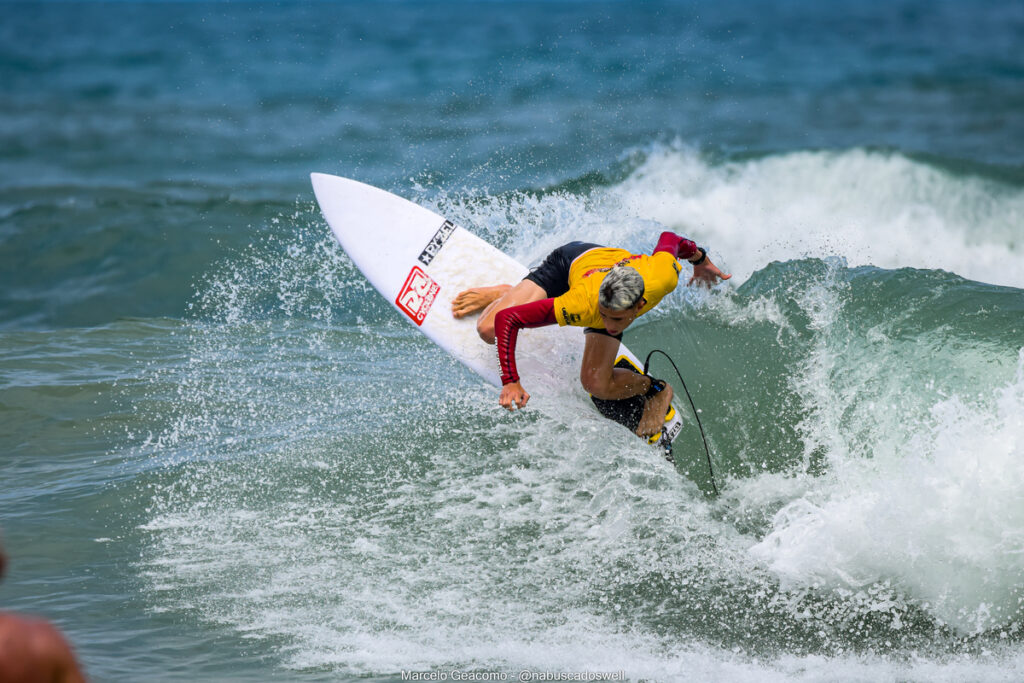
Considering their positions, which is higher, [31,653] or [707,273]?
[707,273]

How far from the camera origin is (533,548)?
4.89 metres

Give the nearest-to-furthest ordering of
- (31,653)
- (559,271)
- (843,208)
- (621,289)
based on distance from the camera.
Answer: (31,653)
(621,289)
(559,271)
(843,208)

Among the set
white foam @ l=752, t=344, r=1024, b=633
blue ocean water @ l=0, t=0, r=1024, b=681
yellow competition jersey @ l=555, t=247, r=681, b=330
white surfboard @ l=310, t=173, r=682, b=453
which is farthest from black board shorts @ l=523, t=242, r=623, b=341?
white foam @ l=752, t=344, r=1024, b=633

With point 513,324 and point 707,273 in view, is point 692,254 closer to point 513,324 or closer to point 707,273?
point 707,273

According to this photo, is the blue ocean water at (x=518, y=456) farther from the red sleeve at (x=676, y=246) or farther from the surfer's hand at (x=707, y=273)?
the red sleeve at (x=676, y=246)

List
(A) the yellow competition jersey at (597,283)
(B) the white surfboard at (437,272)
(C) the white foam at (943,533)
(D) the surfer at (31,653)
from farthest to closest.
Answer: (B) the white surfboard at (437,272) → (A) the yellow competition jersey at (597,283) → (C) the white foam at (943,533) → (D) the surfer at (31,653)

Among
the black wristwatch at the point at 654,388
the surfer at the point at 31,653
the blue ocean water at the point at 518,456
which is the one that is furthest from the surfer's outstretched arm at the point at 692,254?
the surfer at the point at 31,653

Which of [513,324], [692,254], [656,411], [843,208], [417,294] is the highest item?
[843,208]

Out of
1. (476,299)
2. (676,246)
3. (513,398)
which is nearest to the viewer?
(513,398)

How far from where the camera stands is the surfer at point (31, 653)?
4.98 feet

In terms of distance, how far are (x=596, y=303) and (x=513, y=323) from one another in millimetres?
489

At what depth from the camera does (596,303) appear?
5027 mm

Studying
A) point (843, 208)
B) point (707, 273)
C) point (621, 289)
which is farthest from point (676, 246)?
point (843, 208)

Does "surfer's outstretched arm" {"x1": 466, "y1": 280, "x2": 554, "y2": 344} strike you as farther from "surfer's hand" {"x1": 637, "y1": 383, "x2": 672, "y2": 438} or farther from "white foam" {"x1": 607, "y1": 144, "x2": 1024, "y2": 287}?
"white foam" {"x1": 607, "y1": 144, "x2": 1024, "y2": 287}
